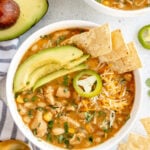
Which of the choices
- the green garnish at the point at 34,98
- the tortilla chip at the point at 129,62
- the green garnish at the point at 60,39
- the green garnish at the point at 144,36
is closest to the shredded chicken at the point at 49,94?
the green garnish at the point at 34,98

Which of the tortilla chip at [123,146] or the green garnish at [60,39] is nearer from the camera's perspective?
the green garnish at [60,39]

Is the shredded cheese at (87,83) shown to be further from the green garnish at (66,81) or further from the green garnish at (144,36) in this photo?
the green garnish at (144,36)

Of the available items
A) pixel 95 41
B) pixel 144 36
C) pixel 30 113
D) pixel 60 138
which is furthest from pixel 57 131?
pixel 144 36

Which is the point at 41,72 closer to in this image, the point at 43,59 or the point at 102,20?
the point at 43,59

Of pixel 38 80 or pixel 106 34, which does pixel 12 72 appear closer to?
pixel 38 80

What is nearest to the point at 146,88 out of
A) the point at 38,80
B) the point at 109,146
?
the point at 109,146

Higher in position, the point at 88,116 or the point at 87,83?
the point at 87,83
